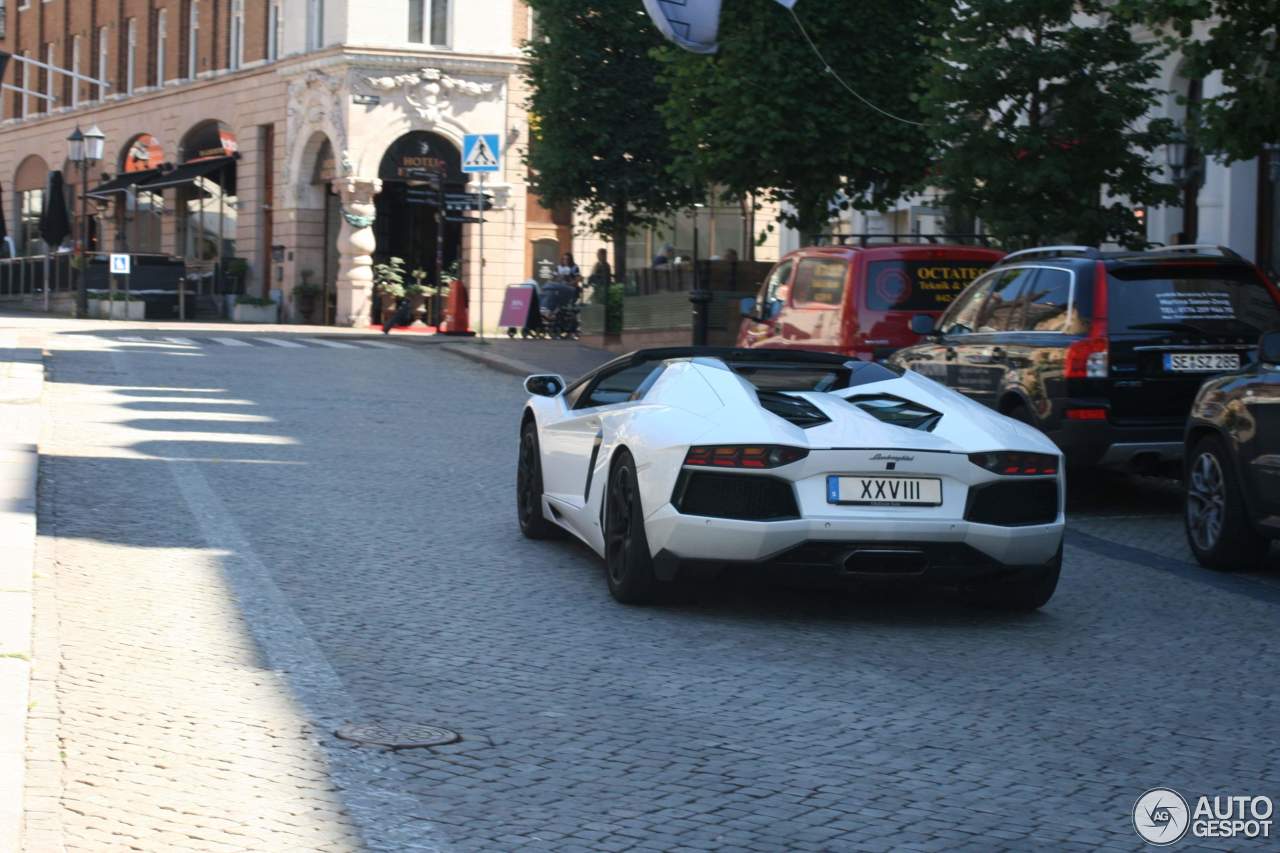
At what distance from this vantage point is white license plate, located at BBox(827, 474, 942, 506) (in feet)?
26.7

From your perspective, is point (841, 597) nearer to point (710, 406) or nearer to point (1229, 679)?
point (710, 406)

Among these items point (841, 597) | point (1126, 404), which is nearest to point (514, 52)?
point (1126, 404)

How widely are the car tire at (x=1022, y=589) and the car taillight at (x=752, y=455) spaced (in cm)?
115

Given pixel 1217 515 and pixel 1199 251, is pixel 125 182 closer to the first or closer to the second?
pixel 1199 251

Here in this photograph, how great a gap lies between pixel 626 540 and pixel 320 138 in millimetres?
39300

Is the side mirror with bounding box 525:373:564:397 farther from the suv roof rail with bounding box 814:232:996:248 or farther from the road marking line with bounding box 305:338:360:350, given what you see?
the road marking line with bounding box 305:338:360:350

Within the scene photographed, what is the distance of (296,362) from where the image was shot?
88.4ft

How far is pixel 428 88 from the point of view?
4497 cm

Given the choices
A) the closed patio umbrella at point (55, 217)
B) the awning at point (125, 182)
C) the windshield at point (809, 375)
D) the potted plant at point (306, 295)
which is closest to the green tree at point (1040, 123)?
the windshield at point (809, 375)

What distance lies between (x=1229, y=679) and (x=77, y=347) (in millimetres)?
23030

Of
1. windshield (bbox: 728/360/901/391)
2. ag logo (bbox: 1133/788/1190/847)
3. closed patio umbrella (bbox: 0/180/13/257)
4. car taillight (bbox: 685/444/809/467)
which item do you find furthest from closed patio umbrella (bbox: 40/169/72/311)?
ag logo (bbox: 1133/788/1190/847)

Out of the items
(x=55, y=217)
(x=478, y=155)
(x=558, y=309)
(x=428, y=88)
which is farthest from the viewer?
(x=55, y=217)

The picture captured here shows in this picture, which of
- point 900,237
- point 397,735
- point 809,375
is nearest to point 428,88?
point 900,237

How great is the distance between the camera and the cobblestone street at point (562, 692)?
17.3ft
